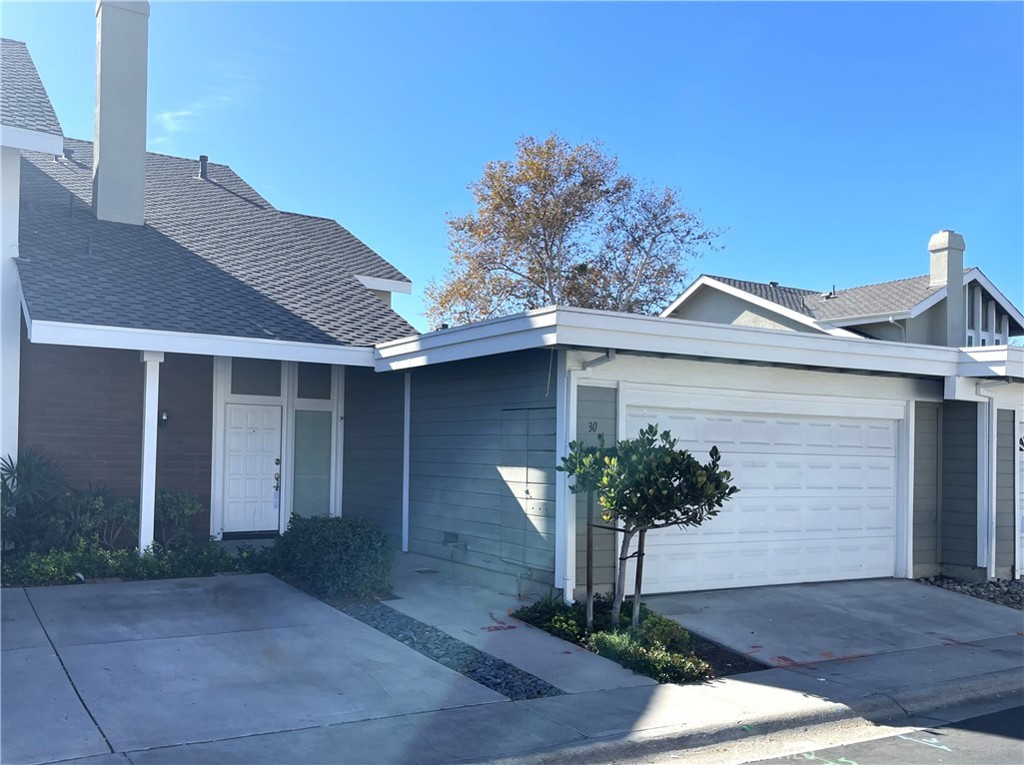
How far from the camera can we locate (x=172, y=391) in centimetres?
1238

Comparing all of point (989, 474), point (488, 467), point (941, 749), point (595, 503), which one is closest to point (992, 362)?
point (989, 474)

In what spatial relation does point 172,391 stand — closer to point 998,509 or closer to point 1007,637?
point 1007,637

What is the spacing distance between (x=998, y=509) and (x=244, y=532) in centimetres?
1067

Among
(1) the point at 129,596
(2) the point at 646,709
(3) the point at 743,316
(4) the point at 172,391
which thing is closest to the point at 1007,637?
(2) the point at 646,709

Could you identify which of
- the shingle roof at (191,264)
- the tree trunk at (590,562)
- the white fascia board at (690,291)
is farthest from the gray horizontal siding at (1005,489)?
the white fascia board at (690,291)

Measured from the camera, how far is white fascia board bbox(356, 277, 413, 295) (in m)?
15.6

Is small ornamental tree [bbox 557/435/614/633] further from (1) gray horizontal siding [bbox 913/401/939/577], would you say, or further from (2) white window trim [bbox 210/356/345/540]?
(1) gray horizontal siding [bbox 913/401/939/577]

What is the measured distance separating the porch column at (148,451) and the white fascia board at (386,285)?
5245 mm

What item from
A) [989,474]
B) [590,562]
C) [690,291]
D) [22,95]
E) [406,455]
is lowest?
[590,562]

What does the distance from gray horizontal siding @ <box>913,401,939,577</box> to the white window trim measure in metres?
8.43

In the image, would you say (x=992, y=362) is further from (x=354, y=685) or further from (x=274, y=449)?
(x=274, y=449)

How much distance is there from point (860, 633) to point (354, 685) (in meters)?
5.54

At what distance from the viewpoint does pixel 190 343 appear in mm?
10664

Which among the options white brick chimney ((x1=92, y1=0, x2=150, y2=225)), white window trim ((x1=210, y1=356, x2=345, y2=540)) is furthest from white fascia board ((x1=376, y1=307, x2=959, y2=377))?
white brick chimney ((x1=92, y1=0, x2=150, y2=225))
